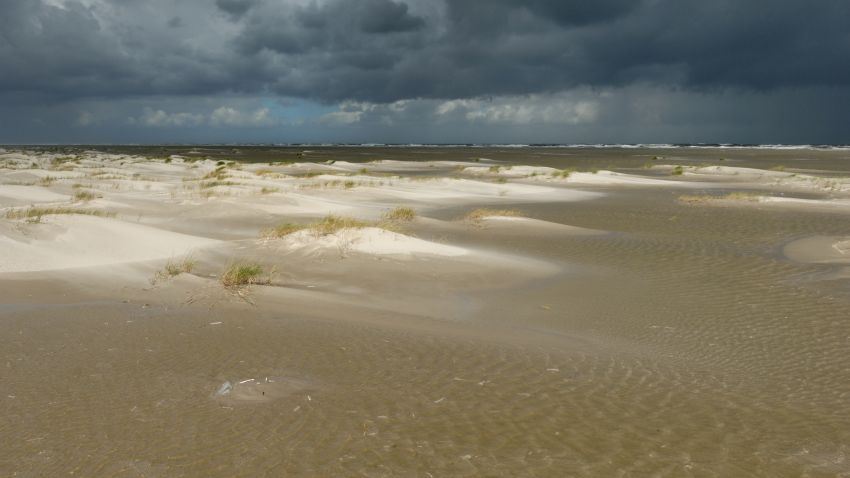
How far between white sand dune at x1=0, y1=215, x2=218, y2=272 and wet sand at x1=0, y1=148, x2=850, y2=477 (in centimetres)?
7

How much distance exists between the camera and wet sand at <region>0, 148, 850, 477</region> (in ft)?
15.7

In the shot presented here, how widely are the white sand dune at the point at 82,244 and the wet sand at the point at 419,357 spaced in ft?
0.22

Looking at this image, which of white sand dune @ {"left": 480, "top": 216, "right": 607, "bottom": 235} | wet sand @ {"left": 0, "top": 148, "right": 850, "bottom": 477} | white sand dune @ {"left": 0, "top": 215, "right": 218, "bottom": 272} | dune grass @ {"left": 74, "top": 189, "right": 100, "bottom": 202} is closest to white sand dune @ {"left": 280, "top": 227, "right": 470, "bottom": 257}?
wet sand @ {"left": 0, "top": 148, "right": 850, "bottom": 477}

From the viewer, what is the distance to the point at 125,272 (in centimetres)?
1130

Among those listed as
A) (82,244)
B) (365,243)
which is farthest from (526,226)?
(82,244)

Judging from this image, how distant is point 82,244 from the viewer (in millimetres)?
12883

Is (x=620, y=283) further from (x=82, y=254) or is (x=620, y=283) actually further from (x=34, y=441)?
(x=82, y=254)

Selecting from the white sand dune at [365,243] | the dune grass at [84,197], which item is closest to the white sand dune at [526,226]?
the white sand dune at [365,243]

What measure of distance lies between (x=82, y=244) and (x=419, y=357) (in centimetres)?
930

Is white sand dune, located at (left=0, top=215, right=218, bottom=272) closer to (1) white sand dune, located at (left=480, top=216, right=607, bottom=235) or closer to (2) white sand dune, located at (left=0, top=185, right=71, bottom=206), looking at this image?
(1) white sand dune, located at (left=480, top=216, right=607, bottom=235)

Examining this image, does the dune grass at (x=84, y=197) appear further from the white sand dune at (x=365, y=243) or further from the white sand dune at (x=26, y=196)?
the white sand dune at (x=365, y=243)

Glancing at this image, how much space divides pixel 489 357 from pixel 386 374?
1340 mm

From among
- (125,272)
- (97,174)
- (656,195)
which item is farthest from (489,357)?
(97,174)

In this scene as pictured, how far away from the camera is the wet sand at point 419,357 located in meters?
4.80
